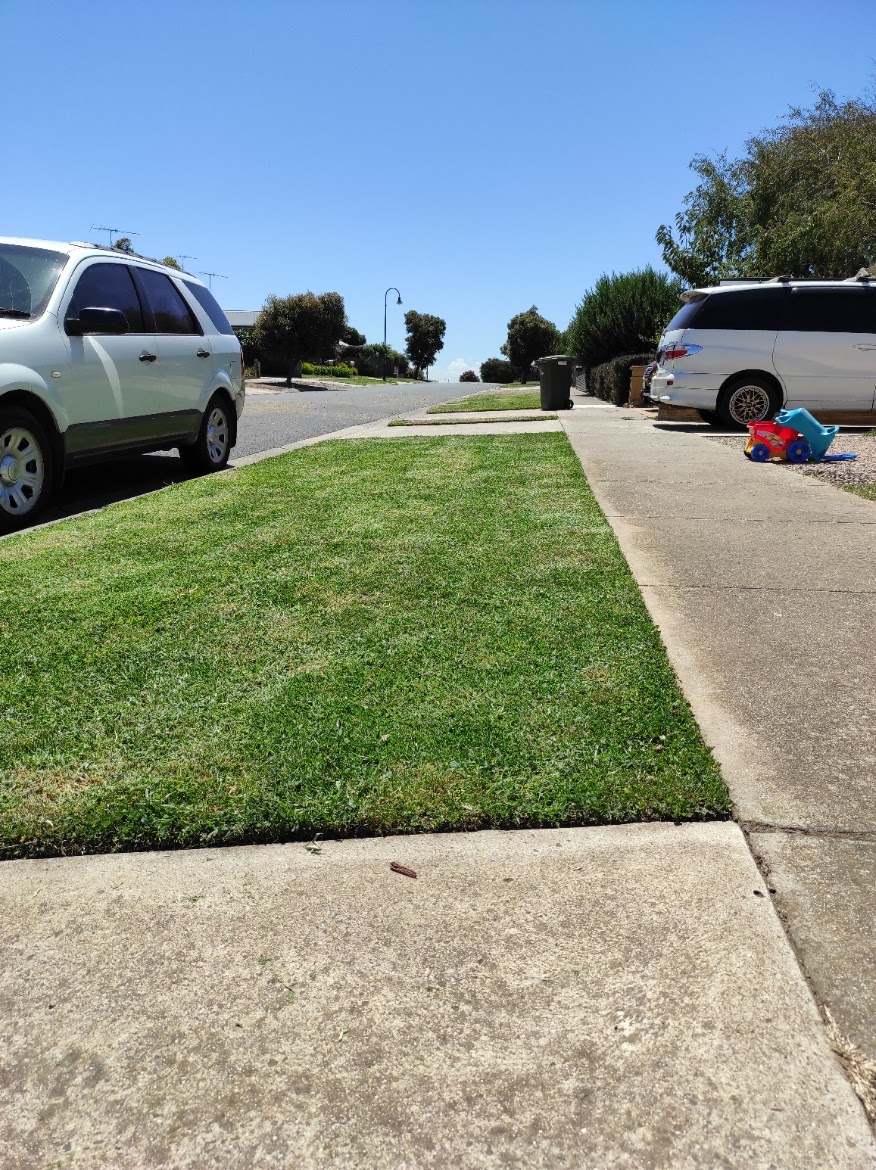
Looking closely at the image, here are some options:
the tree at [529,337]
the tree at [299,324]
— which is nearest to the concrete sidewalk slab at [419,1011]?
the tree at [299,324]

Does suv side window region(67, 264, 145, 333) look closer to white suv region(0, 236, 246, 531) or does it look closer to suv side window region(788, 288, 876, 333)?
white suv region(0, 236, 246, 531)

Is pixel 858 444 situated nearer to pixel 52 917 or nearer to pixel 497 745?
pixel 497 745

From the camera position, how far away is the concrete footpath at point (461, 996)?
147 centimetres

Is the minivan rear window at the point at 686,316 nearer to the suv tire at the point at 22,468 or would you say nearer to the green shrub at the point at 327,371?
the suv tire at the point at 22,468

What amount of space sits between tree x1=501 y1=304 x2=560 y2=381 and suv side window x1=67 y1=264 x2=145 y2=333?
68.0 meters

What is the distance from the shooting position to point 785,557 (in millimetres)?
5059

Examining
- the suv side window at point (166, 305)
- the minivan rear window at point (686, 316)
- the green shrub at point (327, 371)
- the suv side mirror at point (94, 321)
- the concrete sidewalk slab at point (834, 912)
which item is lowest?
the concrete sidewalk slab at point (834, 912)

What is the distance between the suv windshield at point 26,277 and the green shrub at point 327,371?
5999cm

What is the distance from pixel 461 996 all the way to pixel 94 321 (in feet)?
20.5

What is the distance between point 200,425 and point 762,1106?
26.5 feet

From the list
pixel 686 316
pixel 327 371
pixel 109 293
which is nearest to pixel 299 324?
pixel 327 371

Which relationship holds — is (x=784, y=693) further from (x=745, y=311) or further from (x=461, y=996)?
(x=745, y=311)

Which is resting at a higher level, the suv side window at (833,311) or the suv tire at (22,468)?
the suv side window at (833,311)

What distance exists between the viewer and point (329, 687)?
3148 millimetres
